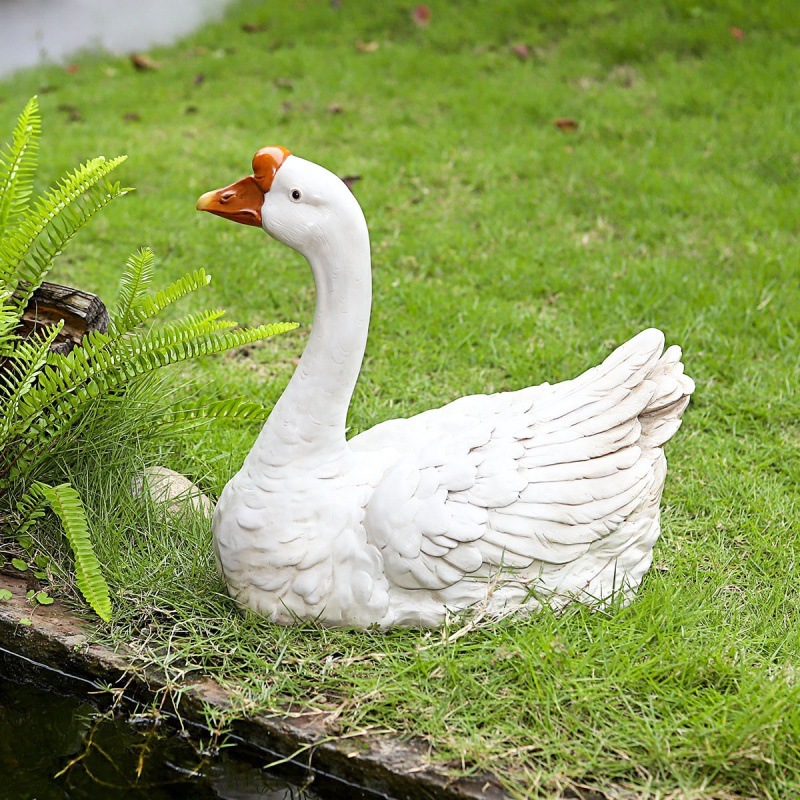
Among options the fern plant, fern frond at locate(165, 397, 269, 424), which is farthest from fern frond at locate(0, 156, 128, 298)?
fern frond at locate(165, 397, 269, 424)

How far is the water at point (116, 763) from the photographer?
2.70 meters

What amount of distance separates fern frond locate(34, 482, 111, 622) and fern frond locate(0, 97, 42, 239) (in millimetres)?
916

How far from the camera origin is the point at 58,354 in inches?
122

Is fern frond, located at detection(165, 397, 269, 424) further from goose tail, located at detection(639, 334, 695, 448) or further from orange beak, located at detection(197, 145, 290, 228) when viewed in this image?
goose tail, located at detection(639, 334, 695, 448)

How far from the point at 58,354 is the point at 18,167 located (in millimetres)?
699

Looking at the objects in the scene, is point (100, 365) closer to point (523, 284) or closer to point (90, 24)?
point (523, 284)

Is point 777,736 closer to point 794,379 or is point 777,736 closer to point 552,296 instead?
point 794,379

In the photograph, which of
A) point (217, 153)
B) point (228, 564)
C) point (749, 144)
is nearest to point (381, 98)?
point (217, 153)

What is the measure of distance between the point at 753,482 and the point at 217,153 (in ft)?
14.3

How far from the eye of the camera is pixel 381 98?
768cm

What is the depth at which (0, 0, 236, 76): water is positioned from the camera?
9.15m

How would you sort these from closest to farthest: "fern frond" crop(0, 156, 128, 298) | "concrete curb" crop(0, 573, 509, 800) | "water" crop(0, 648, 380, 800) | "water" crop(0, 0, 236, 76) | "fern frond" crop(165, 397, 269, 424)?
"concrete curb" crop(0, 573, 509, 800) → "water" crop(0, 648, 380, 800) → "fern frond" crop(0, 156, 128, 298) → "fern frond" crop(165, 397, 269, 424) → "water" crop(0, 0, 236, 76)

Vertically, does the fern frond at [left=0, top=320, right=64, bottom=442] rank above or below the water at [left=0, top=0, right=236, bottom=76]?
above

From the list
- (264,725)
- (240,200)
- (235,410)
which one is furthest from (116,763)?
(240,200)
